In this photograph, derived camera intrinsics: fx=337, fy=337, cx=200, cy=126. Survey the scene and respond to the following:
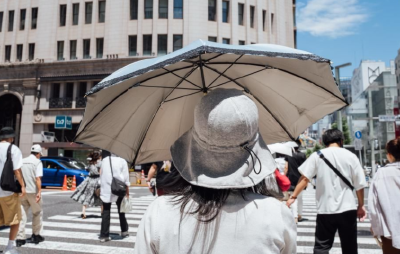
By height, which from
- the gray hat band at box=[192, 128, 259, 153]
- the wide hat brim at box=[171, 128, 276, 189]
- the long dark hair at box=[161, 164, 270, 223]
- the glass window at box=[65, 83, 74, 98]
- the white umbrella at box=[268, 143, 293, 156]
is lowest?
the long dark hair at box=[161, 164, 270, 223]

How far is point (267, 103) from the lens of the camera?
253cm

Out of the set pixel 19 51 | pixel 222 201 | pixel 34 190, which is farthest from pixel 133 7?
pixel 222 201

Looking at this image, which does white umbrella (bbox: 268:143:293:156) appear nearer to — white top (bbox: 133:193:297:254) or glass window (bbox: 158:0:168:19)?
white top (bbox: 133:193:297:254)

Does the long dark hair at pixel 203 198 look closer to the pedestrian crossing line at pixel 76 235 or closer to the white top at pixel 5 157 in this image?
the white top at pixel 5 157

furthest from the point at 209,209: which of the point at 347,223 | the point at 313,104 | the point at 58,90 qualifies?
the point at 58,90

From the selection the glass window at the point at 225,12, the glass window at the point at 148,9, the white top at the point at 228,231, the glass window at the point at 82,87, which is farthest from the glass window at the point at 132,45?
the white top at the point at 228,231

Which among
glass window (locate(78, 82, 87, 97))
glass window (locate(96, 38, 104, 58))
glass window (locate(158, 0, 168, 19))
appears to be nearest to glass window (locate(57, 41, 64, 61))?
glass window (locate(78, 82, 87, 97))

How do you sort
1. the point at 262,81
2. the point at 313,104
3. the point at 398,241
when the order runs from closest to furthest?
1. the point at 262,81
2. the point at 313,104
3. the point at 398,241

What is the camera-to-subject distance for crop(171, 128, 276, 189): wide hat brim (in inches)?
53.9

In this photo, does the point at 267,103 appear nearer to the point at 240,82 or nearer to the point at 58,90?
the point at 240,82

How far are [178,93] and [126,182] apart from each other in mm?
5202

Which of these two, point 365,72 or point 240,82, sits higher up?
point 365,72

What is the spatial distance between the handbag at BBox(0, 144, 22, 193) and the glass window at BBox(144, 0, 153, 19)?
2919 cm

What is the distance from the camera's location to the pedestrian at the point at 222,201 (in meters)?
1.32
